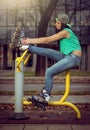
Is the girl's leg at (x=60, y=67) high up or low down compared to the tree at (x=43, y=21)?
up

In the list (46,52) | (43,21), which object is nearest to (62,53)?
(46,52)

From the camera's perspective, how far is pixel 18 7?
5103 cm

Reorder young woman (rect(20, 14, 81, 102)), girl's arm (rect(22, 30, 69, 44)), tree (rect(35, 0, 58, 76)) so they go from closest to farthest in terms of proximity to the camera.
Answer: girl's arm (rect(22, 30, 69, 44))
young woman (rect(20, 14, 81, 102))
tree (rect(35, 0, 58, 76))

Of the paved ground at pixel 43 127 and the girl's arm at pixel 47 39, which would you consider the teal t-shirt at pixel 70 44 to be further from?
the paved ground at pixel 43 127

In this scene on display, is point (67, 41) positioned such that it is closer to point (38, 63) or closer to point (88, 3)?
point (38, 63)

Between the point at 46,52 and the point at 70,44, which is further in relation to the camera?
the point at 70,44

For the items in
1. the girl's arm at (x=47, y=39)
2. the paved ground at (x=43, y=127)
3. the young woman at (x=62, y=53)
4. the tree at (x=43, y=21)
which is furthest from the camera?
the tree at (x=43, y=21)

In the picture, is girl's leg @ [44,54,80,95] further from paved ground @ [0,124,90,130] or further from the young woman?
paved ground @ [0,124,90,130]

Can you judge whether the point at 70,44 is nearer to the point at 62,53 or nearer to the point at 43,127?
the point at 62,53

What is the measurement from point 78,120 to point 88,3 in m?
44.6

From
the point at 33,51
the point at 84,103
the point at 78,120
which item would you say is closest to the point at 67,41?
the point at 33,51

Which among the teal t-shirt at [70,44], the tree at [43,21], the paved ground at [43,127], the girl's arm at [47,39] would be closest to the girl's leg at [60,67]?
the teal t-shirt at [70,44]

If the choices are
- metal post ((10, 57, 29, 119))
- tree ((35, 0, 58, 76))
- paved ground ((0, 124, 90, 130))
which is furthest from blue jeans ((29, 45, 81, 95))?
tree ((35, 0, 58, 76))

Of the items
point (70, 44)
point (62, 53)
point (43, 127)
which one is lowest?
point (43, 127)
